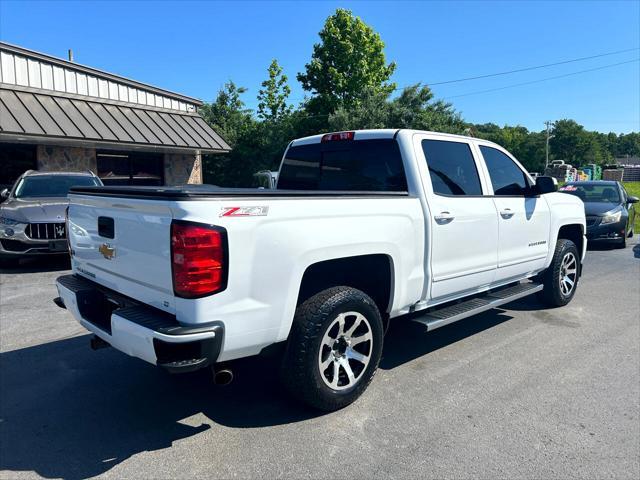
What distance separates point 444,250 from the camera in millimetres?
4090

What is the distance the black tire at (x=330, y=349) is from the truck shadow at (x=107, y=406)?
10.1 inches

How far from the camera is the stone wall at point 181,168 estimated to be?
57.9 feet

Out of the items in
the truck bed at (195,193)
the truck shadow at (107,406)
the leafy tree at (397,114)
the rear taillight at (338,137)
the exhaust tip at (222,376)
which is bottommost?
the truck shadow at (107,406)

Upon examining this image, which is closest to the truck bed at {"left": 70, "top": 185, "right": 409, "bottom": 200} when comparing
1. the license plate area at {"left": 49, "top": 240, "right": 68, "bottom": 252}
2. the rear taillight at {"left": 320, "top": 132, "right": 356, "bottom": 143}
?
the rear taillight at {"left": 320, "top": 132, "right": 356, "bottom": 143}

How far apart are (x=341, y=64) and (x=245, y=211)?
31.1m

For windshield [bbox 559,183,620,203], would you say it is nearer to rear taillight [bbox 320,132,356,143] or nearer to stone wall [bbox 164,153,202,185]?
rear taillight [bbox 320,132,356,143]

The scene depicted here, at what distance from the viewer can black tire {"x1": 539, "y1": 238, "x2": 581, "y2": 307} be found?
5.84 metres

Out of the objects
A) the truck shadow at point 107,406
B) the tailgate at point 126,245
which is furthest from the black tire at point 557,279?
the tailgate at point 126,245

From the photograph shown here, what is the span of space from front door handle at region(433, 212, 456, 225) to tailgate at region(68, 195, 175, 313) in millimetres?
Result: 2242

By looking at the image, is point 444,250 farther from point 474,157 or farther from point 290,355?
point 290,355

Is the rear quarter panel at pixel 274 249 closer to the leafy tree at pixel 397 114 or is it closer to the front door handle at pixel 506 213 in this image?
the front door handle at pixel 506 213

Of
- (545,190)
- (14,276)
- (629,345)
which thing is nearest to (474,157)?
(545,190)

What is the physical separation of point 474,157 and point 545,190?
3.52ft

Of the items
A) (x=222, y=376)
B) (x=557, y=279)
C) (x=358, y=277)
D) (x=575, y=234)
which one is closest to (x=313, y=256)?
(x=358, y=277)
